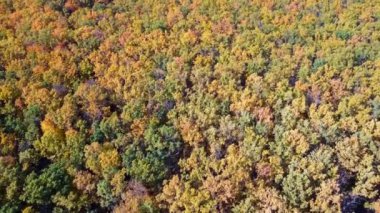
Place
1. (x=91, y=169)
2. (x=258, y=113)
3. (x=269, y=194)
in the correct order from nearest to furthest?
(x=269, y=194) → (x=91, y=169) → (x=258, y=113)

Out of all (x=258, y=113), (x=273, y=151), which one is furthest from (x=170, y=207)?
(x=258, y=113)

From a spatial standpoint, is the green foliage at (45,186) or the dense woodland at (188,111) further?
the dense woodland at (188,111)

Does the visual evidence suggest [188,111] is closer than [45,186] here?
No

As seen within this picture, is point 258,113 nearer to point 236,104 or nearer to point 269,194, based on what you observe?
point 236,104

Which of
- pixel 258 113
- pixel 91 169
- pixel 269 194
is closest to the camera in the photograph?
pixel 269 194

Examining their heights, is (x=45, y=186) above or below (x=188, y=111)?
below

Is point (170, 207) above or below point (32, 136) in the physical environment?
below

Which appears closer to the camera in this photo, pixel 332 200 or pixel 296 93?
pixel 332 200

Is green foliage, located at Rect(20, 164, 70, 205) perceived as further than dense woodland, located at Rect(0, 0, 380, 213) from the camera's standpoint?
No
